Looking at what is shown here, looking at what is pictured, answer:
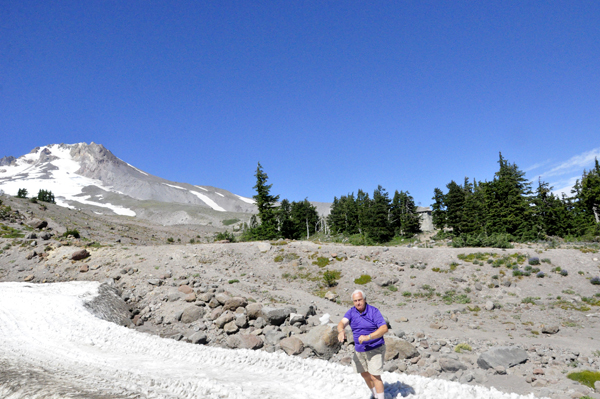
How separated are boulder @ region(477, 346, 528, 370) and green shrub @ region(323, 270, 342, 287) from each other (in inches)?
538

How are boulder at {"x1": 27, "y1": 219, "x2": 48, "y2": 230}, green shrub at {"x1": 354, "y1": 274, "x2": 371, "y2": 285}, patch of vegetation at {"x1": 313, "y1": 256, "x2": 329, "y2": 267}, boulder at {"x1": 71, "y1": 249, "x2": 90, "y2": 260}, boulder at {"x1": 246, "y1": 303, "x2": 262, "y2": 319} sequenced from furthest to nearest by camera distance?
1. boulder at {"x1": 27, "y1": 219, "x2": 48, "y2": 230}
2. patch of vegetation at {"x1": 313, "y1": 256, "x2": 329, "y2": 267}
3. boulder at {"x1": 71, "y1": 249, "x2": 90, "y2": 260}
4. green shrub at {"x1": 354, "y1": 274, "x2": 371, "y2": 285}
5. boulder at {"x1": 246, "y1": 303, "x2": 262, "y2": 319}

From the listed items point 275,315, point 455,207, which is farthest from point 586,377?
point 455,207

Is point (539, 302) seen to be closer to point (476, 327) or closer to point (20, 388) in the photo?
point (476, 327)

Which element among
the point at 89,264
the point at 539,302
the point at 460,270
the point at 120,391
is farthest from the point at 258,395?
the point at 89,264

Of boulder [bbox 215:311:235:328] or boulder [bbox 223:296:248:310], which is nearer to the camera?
boulder [bbox 215:311:235:328]

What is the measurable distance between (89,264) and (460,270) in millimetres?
27520

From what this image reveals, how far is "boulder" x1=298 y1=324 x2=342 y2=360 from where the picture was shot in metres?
10.6

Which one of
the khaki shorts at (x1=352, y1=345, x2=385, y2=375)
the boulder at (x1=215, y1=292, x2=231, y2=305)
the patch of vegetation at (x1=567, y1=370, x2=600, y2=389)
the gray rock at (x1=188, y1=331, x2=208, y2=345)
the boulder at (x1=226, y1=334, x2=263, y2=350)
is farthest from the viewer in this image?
the boulder at (x1=215, y1=292, x2=231, y2=305)

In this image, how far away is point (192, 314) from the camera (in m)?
14.3

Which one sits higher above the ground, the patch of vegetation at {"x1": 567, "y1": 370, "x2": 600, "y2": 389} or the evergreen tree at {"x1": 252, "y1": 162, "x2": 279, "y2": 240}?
the evergreen tree at {"x1": 252, "y1": 162, "x2": 279, "y2": 240}

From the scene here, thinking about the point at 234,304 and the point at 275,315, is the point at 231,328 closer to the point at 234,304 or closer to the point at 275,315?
the point at 234,304

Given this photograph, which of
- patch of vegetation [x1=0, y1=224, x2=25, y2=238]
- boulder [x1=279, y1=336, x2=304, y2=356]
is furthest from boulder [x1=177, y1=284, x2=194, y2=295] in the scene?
patch of vegetation [x1=0, y1=224, x2=25, y2=238]

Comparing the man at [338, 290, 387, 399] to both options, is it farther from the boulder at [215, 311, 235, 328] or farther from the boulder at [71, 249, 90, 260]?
the boulder at [71, 249, 90, 260]

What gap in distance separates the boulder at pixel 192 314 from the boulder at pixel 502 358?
37.2 feet
